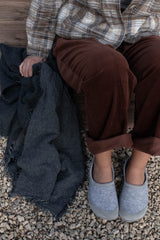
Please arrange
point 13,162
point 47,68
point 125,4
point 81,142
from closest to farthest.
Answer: point 125,4
point 47,68
point 13,162
point 81,142

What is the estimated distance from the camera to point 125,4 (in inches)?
55.9

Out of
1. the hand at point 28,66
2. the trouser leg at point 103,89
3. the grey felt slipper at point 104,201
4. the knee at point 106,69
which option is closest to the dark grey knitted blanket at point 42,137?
the hand at point 28,66

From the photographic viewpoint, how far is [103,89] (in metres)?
1.15

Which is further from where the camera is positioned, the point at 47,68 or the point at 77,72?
the point at 47,68

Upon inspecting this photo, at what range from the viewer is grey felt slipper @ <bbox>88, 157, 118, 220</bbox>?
1.42m

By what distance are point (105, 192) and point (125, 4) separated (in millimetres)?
1067

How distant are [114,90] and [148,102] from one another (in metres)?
0.21

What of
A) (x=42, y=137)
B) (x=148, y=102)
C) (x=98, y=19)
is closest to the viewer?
(x=148, y=102)

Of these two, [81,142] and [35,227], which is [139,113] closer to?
[81,142]

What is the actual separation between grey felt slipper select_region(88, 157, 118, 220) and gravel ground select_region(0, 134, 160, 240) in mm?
82

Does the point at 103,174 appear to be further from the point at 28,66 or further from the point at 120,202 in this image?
the point at 28,66

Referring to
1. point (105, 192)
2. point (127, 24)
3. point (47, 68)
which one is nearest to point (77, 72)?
point (47, 68)

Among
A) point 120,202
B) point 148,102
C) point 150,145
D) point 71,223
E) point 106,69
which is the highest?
point 106,69

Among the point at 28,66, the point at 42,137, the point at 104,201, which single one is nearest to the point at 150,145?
the point at 104,201
